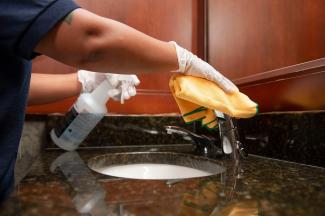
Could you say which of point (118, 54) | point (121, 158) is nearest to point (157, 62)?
point (118, 54)

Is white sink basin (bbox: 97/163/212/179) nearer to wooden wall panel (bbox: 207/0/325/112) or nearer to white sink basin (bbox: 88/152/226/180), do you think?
white sink basin (bbox: 88/152/226/180)

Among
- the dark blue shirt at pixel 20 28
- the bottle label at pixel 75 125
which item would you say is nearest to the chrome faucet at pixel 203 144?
the bottle label at pixel 75 125

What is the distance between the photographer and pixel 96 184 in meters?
0.50

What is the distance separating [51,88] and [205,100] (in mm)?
633

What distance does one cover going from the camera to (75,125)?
3.06ft

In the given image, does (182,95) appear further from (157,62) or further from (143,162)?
(143,162)

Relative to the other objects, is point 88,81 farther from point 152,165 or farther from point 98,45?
point 98,45

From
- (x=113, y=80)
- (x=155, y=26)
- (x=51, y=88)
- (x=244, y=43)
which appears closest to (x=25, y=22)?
(x=113, y=80)

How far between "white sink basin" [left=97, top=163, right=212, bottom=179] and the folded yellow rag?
327 millimetres

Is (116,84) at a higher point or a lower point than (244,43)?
lower

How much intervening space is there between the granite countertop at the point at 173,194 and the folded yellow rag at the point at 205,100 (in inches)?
5.6

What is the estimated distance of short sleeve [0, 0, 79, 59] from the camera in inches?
14.6

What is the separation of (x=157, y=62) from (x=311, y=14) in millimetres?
556

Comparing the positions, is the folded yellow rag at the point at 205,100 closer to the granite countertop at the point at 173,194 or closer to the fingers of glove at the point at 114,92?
the granite countertop at the point at 173,194
